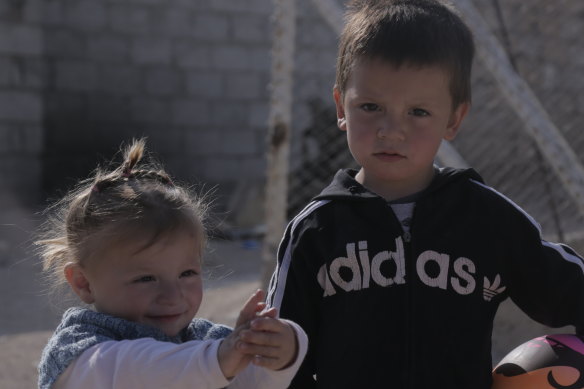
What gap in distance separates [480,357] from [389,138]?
1.90 ft

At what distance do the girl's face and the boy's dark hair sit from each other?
624 millimetres

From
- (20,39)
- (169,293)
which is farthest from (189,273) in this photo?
(20,39)

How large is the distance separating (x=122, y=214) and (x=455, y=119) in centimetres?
88

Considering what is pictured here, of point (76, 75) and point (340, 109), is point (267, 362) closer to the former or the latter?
point (340, 109)

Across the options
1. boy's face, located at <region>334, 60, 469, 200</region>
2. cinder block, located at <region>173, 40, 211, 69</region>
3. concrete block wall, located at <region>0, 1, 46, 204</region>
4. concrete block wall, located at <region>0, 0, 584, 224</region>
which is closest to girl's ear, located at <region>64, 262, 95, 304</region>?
boy's face, located at <region>334, 60, 469, 200</region>

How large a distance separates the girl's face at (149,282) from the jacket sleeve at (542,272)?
778mm

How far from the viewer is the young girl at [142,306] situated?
5.57ft

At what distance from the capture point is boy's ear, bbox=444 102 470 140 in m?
2.21

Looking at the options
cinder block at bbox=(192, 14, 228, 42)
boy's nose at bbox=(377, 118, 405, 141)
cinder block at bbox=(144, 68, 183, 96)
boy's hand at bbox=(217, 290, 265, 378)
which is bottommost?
boy's hand at bbox=(217, 290, 265, 378)

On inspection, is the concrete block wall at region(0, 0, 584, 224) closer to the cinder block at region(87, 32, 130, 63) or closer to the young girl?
the cinder block at region(87, 32, 130, 63)

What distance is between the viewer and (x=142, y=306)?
1.95 meters

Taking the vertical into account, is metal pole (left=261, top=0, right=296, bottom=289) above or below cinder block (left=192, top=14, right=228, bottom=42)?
below

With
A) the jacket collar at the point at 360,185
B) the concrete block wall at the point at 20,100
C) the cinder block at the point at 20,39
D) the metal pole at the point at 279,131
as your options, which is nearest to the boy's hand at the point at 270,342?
the jacket collar at the point at 360,185

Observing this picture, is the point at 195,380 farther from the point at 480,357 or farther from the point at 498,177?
the point at 498,177
